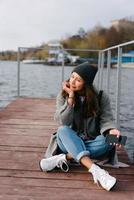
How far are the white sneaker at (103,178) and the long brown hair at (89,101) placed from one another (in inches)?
22.5

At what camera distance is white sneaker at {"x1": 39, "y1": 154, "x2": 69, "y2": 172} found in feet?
12.7

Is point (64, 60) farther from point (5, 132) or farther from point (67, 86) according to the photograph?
point (67, 86)

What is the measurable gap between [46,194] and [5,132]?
97.9 inches

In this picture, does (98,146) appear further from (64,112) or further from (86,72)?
(86,72)

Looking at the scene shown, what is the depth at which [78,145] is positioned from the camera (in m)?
3.78

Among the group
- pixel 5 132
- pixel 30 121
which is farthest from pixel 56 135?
pixel 30 121

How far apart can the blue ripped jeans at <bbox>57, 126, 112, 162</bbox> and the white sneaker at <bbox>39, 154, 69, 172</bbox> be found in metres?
0.09

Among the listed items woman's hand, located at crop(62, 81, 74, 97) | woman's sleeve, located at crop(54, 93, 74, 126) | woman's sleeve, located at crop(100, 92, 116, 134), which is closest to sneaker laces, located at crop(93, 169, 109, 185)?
woman's sleeve, located at crop(100, 92, 116, 134)

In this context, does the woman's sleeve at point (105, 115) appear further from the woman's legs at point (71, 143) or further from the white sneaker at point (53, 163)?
the white sneaker at point (53, 163)

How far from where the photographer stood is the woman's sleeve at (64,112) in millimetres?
3883

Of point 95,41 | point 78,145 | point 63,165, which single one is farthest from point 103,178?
point 95,41

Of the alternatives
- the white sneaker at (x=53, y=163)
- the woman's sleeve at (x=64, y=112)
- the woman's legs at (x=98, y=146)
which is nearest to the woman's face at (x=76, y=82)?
the woman's sleeve at (x=64, y=112)

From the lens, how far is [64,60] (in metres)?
10.7

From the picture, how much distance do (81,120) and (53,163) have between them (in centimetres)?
46
